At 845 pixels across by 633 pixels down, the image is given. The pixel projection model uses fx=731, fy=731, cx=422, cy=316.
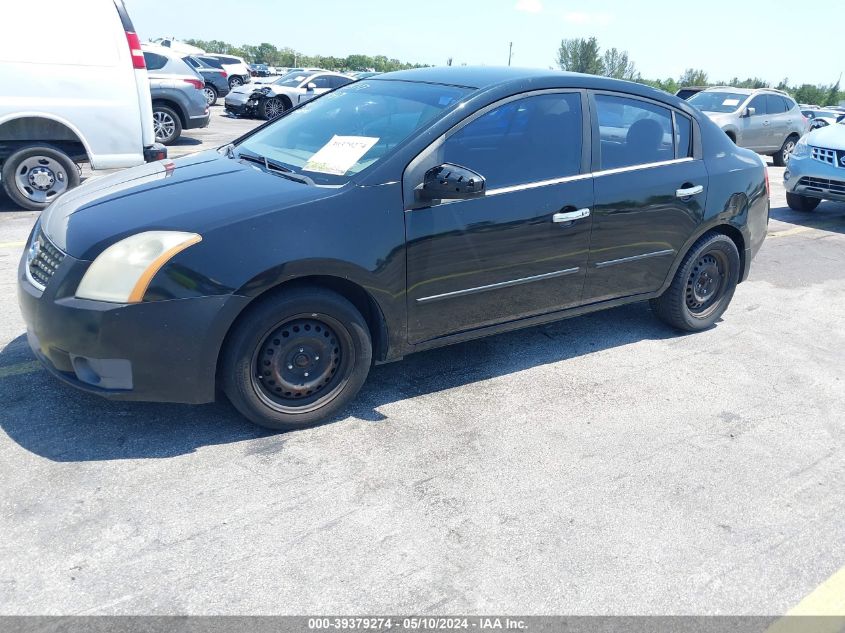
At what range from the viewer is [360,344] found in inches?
139

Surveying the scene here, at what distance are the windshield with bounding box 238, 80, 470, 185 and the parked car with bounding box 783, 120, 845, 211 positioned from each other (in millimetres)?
7038

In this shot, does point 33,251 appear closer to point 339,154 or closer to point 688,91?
point 339,154

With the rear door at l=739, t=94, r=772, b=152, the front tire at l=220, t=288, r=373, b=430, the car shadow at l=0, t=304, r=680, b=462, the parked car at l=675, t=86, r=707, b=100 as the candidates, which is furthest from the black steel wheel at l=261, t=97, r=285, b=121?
the front tire at l=220, t=288, r=373, b=430

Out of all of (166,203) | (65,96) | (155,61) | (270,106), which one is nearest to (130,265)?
(166,203)

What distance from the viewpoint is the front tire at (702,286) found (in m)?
4.85

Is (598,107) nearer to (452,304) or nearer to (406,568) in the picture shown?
(452,304)

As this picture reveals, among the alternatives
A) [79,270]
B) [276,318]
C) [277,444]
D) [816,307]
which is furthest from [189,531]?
[816,307]

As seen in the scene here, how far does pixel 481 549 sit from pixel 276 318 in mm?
1320

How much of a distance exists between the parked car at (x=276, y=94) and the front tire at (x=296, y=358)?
16.9 metres

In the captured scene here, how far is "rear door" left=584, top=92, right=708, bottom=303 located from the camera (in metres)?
4.23

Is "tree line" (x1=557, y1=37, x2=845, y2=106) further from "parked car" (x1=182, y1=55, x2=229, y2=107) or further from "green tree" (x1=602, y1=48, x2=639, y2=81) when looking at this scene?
"parked car" (x1=182, y1=55, x2=229, y2=107)

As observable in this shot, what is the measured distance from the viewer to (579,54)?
292 ft

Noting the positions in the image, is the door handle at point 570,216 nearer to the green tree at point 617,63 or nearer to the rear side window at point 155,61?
the rear side window at point 155,61

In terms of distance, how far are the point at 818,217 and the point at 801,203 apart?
0.32 metres
